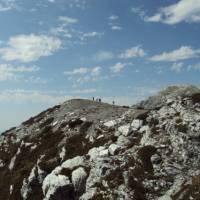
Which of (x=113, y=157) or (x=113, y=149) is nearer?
(x=113, y=157)

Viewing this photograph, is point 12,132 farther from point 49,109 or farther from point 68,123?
point 68,123

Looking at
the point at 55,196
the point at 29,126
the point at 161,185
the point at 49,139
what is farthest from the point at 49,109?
the point at 161,185

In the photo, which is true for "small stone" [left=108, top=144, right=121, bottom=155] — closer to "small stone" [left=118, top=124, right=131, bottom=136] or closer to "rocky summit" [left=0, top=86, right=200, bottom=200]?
"rocky summit" [left=0, top=86, right=200, bottom=200]

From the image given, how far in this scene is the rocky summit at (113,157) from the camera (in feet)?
106

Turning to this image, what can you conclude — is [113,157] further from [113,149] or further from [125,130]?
[125,130]

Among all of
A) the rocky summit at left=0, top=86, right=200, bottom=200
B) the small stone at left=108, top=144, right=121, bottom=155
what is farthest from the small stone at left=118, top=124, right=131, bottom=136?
the small stone at left=108, top=144, right=121, bottom=155

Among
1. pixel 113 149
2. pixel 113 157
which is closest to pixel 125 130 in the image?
pixel 113 149

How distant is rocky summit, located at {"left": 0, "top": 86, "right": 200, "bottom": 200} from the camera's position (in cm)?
3241

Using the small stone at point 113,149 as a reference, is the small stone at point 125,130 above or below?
above

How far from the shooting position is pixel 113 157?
3741cm

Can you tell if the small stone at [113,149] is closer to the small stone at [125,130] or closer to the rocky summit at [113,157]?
the rocky summit at [113,157]

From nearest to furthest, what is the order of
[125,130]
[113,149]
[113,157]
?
[113,157], [113,149], [125,130]

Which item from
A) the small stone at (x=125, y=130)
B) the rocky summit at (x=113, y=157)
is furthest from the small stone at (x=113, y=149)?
the small stone at (x=125, y=130)

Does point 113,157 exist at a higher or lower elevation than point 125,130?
lower
